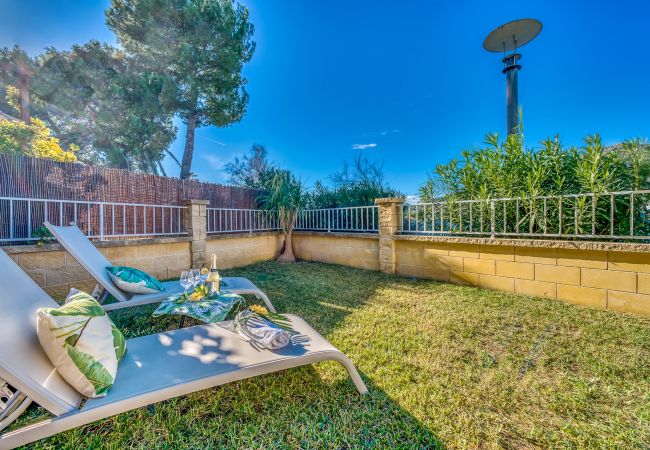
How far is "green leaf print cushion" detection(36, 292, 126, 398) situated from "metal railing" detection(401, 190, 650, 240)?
4807 mm

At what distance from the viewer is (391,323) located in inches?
119

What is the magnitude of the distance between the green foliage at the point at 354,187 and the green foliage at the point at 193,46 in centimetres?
631

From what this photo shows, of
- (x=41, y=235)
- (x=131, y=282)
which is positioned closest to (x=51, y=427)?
(x=131, y=282)

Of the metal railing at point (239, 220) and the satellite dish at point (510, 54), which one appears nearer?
the satellite dish at point (510, 54)

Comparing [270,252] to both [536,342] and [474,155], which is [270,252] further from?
[536,342]

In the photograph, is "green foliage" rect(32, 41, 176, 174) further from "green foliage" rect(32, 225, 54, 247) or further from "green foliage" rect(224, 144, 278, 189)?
"green foliage" rect(32, 225, 54, 247)

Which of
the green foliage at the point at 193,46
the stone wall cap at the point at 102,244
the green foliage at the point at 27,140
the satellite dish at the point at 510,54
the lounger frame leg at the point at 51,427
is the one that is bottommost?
the lounger frame leg at the point at 51,427

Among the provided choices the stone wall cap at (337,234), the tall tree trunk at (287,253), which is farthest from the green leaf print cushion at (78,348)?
the tall tree trunk at (287,253)

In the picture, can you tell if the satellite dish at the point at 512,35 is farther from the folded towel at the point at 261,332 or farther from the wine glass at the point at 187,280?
the wine glass at the point at 187,280

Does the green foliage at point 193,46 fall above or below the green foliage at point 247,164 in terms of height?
above

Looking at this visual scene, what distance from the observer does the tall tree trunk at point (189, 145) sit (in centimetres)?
1100

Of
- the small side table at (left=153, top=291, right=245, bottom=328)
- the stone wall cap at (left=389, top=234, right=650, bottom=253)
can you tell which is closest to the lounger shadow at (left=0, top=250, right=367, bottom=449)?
the small side table at (left=153, top=291, right=245, bottom=328)

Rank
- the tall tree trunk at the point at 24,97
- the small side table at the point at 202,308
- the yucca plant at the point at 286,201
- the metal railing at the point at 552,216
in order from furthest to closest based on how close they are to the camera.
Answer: the tall tree trunk at the point at 24,97
the yucca plant at the point at 286,201
the metal railing at the point at 552,216
the small side table at the point at 202,308

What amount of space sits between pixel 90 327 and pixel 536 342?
11.8 ft
